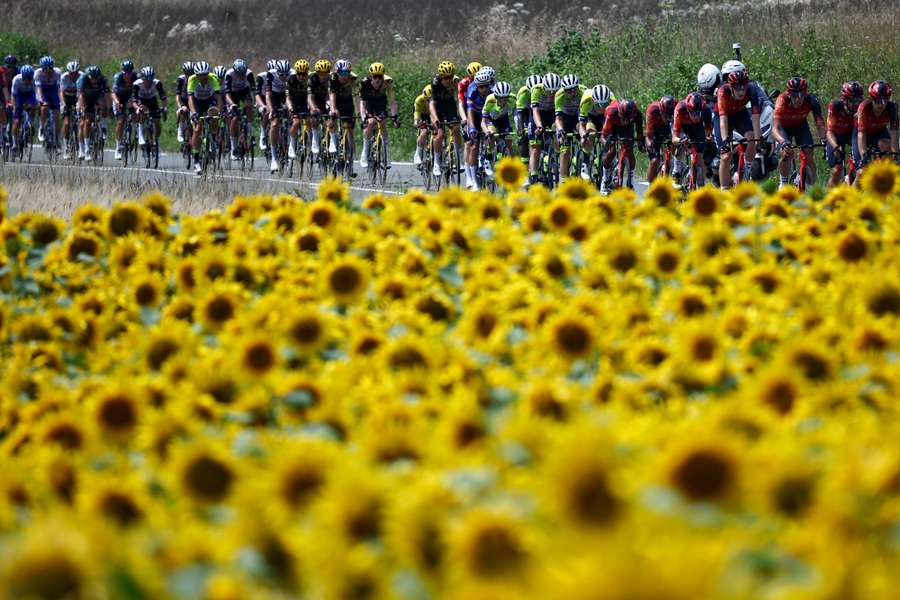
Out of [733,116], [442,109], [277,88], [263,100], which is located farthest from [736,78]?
[263,100]

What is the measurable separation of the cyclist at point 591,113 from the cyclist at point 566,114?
11cm

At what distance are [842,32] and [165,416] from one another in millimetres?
30480

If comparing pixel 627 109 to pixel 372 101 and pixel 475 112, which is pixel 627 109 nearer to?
pixel 475 112

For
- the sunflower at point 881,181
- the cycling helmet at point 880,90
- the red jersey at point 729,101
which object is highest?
the cycling helmet at point 880,90

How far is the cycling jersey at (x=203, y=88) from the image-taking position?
98.4ft

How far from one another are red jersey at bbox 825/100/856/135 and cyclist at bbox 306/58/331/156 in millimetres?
11007

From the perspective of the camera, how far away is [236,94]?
30.5 meters

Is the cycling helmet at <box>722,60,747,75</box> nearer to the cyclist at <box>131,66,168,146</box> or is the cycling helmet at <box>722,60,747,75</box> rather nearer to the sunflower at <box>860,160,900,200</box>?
the sunflower at <box>860,160,900,200</box>

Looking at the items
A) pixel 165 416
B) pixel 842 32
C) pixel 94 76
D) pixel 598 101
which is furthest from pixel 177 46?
pixel 165 416

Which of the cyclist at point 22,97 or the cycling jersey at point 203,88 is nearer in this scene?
the cycling jersey at point 203,88

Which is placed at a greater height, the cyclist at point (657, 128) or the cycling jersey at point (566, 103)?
the cycling jersey at point (566, 103)

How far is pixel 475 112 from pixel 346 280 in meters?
18.8

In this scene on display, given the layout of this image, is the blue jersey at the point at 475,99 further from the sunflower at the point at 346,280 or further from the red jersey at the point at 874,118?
the sunflower at the point at 346,280

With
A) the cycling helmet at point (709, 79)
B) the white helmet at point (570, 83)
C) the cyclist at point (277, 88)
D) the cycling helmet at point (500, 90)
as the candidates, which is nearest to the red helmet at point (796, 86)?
the cycling helmet at point (709, 79)
